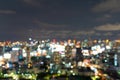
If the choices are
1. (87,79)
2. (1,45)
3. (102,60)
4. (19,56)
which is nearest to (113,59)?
(102,60)

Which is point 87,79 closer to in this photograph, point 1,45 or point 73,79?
point 73,79

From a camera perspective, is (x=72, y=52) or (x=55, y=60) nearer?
(x=55, y=60)

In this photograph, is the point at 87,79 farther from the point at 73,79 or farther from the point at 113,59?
the point at 113,59

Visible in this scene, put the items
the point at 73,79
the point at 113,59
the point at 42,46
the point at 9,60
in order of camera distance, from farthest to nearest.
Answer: the point at 42,46
the point at 9,60
the point at 113,59
the point at 73,79

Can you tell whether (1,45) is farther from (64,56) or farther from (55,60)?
(55,60)

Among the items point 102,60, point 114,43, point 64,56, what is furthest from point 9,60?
point 114,43

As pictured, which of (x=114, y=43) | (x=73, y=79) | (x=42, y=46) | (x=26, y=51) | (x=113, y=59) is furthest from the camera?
(x=42, y=46)

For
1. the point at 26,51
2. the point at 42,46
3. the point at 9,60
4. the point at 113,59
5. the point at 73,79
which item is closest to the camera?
the point at 73,79

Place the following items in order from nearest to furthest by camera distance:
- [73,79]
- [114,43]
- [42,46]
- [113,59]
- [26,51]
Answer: [73,79] → [113,59] → [26,51] → [114,43] → [42,46]

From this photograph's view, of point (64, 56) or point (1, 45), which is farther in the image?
point (1, 45)
